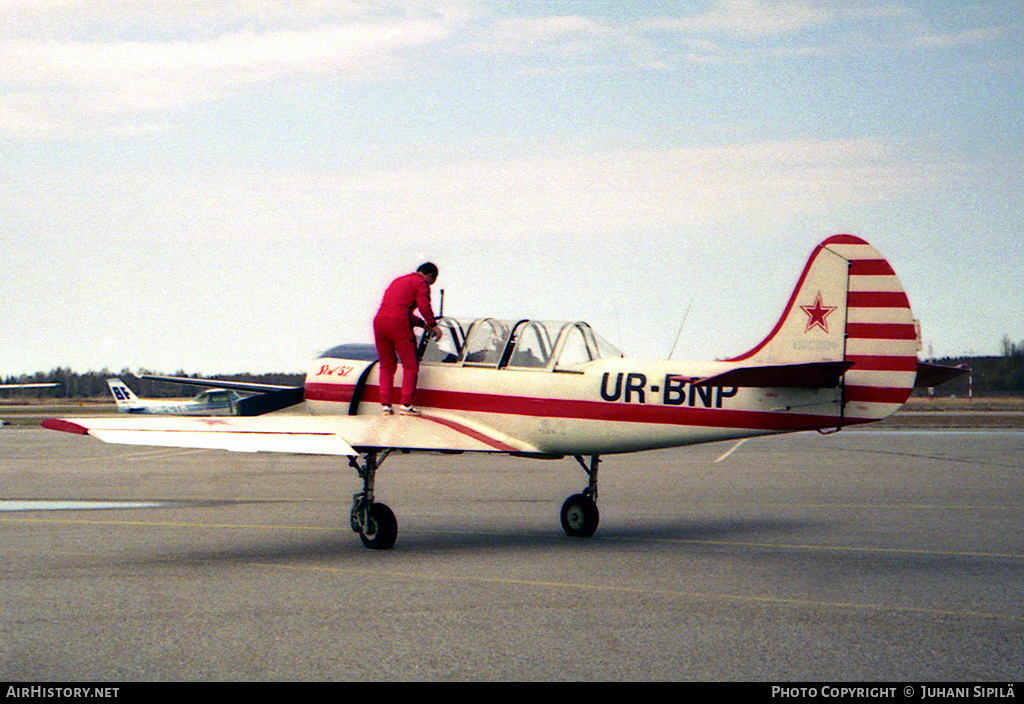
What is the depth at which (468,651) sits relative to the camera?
6.94m

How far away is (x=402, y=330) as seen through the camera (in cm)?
1295

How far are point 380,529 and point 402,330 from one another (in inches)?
96.2

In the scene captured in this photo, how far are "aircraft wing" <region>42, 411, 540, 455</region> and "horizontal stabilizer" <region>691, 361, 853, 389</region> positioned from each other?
2608 millimetres

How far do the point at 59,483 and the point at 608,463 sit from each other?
1313 cm

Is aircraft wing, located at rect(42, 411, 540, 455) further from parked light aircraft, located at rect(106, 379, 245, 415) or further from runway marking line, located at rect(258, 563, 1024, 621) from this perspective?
parked light aircraft, located at rect(106, 379, 245, 415)

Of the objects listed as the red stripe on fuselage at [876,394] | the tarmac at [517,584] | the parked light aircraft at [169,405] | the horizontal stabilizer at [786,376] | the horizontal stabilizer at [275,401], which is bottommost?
the parked light aircraft at [169,405]

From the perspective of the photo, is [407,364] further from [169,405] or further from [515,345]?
[169,405]

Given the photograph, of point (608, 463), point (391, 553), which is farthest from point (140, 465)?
point (391, 553)

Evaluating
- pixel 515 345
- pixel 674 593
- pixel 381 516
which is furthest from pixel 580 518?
pixel 674 593

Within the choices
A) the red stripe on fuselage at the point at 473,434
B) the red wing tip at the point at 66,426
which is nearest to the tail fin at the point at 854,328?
the red stripe on fuselage at the point at 473,434

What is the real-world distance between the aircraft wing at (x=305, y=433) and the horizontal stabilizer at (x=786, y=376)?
103 inches

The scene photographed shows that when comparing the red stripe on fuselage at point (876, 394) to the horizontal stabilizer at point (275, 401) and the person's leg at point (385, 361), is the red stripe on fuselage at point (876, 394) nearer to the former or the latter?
the person's leg at point (385, 361)

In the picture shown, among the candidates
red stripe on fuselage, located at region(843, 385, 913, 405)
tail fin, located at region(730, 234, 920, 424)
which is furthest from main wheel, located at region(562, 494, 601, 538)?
red stripe on fuselage, located at region(843, 385, 913, 405)

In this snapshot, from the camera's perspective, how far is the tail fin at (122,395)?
61375 mm
